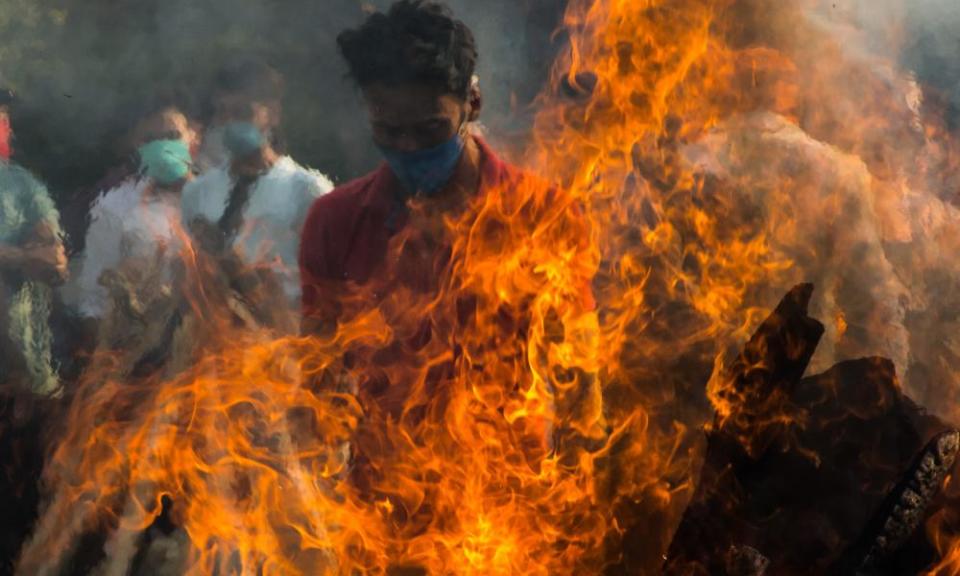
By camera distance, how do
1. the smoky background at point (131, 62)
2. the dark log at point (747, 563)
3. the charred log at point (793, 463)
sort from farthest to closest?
1. the smoky background at point (131, 62)
2. the charred log at point (793, 463)
3. the dark log at point (747, 563)

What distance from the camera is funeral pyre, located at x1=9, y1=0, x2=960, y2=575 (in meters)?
2.86

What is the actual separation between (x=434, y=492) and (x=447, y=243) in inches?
44.6

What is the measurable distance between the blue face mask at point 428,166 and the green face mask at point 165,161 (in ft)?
5.34

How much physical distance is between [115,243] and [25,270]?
557 mm

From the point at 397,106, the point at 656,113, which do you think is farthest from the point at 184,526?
the point at 656,113

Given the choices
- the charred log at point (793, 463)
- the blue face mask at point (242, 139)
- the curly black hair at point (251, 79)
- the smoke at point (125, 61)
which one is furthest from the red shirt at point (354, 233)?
the charred log at point (793, 463)

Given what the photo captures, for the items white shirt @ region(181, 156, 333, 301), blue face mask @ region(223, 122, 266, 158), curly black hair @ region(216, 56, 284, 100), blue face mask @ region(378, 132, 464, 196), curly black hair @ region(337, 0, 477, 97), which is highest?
curly black hair @ region(337, 0, 477, 97)

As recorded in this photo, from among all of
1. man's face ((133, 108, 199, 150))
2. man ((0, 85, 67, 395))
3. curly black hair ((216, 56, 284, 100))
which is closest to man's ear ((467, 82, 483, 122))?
curly black hair ((216, 56, 284, 100))

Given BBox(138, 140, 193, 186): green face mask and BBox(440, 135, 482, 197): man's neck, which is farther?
BBox(138, 140, 193, 186): green face mask

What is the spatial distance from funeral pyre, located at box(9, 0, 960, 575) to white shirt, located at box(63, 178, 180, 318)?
27 centimetres

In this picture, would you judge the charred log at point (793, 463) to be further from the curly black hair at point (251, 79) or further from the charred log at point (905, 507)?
the curly black hair at point (251, 79)

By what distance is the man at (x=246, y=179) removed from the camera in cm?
506

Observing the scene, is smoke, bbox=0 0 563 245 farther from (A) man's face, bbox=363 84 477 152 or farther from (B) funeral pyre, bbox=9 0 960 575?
(A) man's face, bbox=363 84 477 152

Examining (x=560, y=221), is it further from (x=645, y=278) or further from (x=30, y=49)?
(x=30, y=49)
